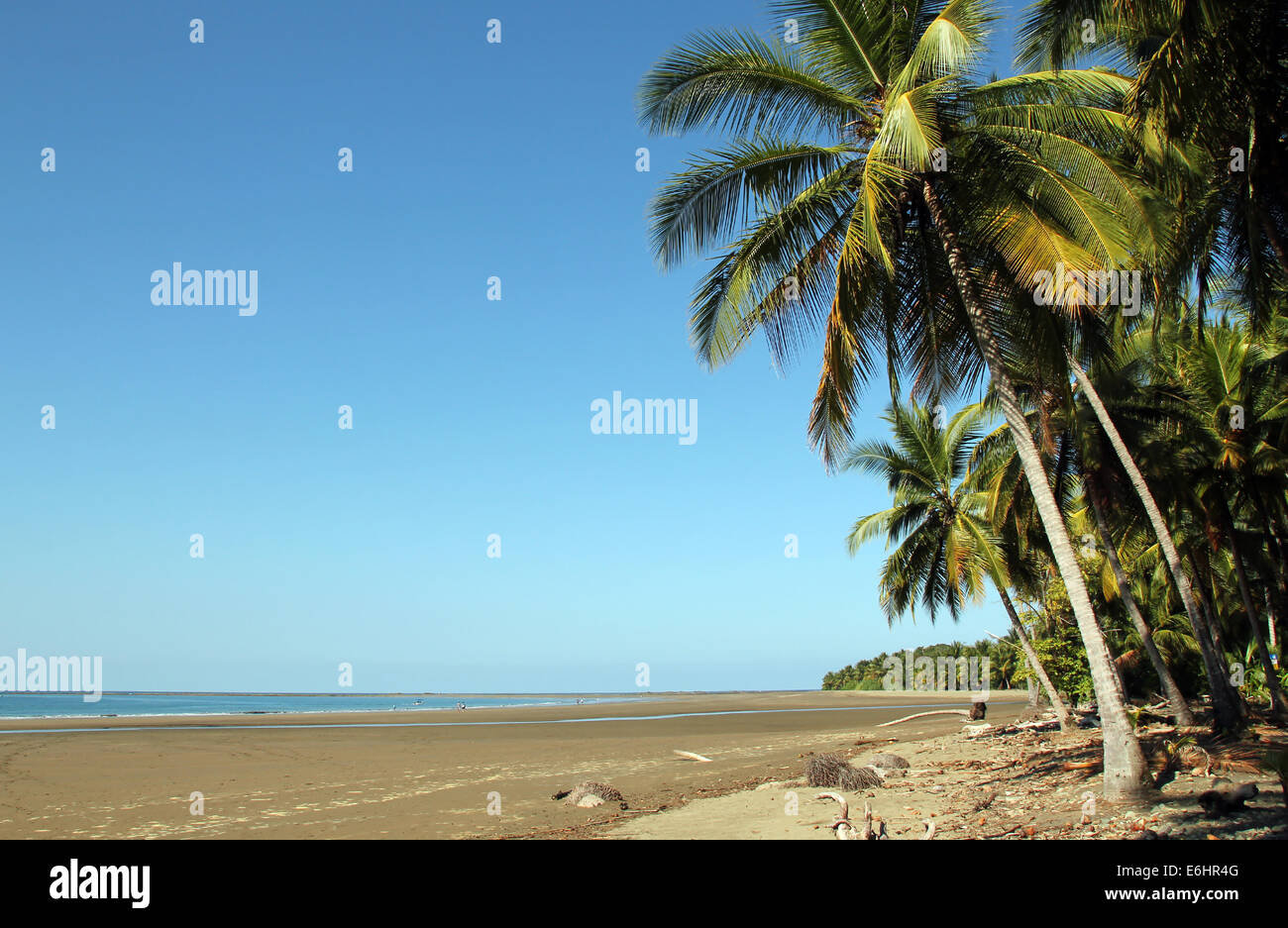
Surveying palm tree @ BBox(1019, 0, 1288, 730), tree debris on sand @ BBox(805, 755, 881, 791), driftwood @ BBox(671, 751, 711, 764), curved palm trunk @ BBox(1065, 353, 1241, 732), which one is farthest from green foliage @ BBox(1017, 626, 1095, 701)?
palm tree @ BBox(1019, 0, 1288, 730)

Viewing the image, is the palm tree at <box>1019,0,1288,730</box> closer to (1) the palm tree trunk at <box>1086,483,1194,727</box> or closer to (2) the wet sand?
(1) the palm tree trunk at <box>1086,483,1194,727</box>

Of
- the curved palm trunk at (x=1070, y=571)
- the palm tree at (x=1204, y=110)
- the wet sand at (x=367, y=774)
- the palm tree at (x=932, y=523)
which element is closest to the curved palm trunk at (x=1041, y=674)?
the palm tree at (x=932, y=523)

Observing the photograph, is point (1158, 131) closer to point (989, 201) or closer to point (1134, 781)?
point (989, 201)

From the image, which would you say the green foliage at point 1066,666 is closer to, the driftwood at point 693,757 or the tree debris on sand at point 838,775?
Answer: the driftwood at point 693,757

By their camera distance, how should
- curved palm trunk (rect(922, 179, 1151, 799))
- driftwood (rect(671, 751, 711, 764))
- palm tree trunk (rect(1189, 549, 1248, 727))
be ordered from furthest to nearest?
1. driftwood (rect(671, 751, 711, 764))
2. palm tree trunk (rect(1189, 549, 1248, 727))
3. curved palm trunk (rect(922, 179, 1151, 799))

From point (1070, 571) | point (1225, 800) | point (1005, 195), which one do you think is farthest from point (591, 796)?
point (1005, 195)

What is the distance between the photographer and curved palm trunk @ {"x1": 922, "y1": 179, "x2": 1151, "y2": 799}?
8.60m

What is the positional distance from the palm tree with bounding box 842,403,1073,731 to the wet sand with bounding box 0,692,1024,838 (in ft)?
15.8

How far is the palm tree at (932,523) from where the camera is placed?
20828mm

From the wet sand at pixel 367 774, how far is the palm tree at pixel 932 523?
4.83 m

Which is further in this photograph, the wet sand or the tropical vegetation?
the wet sand

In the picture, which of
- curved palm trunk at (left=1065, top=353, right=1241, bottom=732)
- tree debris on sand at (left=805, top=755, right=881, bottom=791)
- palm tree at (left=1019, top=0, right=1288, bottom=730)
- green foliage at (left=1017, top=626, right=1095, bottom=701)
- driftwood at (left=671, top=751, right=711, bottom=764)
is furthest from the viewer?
green foliage at (left=1017, top=626, right=1095, bottom=701)

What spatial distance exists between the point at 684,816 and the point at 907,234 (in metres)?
8.98
